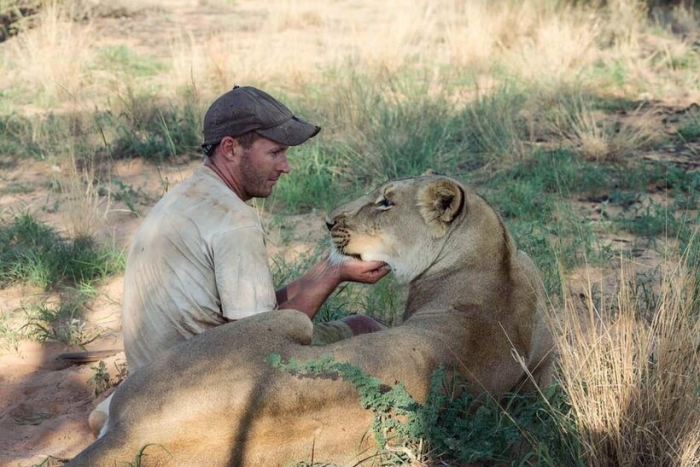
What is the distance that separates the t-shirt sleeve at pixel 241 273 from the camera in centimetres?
381

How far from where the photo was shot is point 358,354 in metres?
3.37

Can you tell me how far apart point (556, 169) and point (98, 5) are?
351 inches

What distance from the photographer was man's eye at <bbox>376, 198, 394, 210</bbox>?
14.4 feet

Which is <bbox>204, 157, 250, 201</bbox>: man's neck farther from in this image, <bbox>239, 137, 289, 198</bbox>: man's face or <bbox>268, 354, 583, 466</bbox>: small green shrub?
<bbox>268, 354, 583, 466</bbox>: small green shrub

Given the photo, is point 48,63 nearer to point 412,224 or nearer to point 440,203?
point 412,224

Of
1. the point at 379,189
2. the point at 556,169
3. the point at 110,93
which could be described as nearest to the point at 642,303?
the point at 379,189

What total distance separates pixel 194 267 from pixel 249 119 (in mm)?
635

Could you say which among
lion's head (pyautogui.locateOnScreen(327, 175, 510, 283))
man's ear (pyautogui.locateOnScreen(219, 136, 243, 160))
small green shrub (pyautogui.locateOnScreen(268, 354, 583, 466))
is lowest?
small green shrub (pyautogui.locateOnScreen(268, 354, 583, 466))

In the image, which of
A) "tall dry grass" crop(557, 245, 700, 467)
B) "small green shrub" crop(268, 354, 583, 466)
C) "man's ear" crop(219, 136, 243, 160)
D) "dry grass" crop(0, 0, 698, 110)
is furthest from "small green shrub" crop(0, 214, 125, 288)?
"tall dry grass" crop(557, 245, 700, 467)

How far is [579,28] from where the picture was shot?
11.4 metres

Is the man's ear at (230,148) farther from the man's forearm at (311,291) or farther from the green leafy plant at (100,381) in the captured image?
the green leafy plant at (100,381)

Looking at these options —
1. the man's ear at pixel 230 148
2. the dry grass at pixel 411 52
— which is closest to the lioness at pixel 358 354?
the man's ear at pixel 230 148

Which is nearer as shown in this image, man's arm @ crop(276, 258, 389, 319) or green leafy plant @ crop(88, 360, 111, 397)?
man's arm @ crop(276, 258, 389, 319)

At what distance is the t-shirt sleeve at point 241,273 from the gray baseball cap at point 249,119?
1.47 ft
